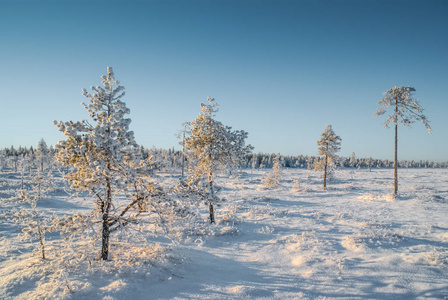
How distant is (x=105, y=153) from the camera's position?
22.4 feet

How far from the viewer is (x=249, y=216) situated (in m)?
18.5

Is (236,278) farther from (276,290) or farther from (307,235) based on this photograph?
(307,235)

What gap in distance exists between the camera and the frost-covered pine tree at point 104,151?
6.67 meters

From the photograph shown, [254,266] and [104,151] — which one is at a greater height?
[104,151]

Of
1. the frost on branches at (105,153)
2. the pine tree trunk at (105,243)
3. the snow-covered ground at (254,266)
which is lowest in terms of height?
the snow-covered ground at (254,266)

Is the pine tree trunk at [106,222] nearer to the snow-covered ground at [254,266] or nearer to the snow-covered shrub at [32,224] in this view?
the snow-covered ground at [254,266]

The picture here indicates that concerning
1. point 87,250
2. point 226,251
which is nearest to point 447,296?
point 226,251

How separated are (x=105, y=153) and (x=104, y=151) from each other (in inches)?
2.7

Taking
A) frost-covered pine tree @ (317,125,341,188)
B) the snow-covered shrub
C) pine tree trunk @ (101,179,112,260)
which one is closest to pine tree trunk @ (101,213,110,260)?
pine tree trunk @ (101,179,112,260)

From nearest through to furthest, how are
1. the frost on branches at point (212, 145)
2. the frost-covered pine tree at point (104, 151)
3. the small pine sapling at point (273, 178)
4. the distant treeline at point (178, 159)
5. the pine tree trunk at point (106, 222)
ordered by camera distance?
the frost-covered pine tree at point (104, 151) → the pine tree trunk at point (106, 222) → the frost on branches at point (212, 145) → the small pine sapling at point (273, 178) → the distant treeline at point (178, 159)

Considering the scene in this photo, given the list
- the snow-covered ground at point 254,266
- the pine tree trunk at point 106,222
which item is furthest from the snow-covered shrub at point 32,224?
the pine tree trunk at point 106,222

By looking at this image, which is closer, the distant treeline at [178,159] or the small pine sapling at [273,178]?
the small pine sapling at [273,178]

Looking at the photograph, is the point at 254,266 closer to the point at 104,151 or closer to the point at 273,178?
the point at 104,151

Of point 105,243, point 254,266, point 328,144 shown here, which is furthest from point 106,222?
point 328,144
